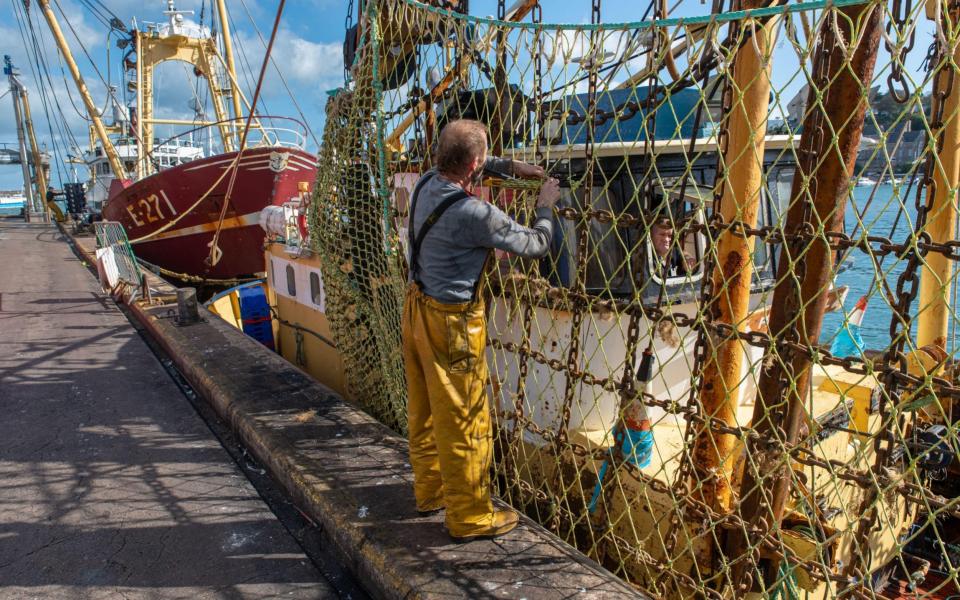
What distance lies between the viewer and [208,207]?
44.8ft

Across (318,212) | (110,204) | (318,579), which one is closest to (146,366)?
(318,212)

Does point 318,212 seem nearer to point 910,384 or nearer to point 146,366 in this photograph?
point 146,366

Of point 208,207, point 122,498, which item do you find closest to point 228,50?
point 208,207

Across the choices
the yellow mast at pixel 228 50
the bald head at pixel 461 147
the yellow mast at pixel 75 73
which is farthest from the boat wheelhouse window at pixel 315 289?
the yellow mast at pixel 75 73

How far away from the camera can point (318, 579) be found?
2678 mm

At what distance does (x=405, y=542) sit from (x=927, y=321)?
434 cm

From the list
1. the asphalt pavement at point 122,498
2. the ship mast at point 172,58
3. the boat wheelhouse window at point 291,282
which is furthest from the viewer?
the ship mast at point 172,58

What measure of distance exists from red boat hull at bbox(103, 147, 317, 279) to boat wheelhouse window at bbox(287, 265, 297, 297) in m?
6.29

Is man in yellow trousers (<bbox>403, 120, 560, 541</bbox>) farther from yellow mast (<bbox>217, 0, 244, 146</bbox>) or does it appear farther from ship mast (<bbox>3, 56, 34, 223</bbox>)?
ship mast (<bbox>3, 56, 34, 223</bbox>)

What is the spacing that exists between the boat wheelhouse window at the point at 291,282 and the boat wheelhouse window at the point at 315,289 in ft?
1.59

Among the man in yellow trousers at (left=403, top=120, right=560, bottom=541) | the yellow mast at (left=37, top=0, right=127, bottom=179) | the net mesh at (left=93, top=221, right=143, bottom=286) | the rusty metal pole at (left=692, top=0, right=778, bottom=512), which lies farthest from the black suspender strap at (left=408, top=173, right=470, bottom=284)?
the yellow mast at (left=37, top=0, right=127, bottom=179)

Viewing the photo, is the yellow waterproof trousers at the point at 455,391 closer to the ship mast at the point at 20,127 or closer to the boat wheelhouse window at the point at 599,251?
the boat wheelhouse window at the point at 599,251

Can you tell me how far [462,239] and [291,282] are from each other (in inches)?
210

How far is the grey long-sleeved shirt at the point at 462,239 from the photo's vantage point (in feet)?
7.61
